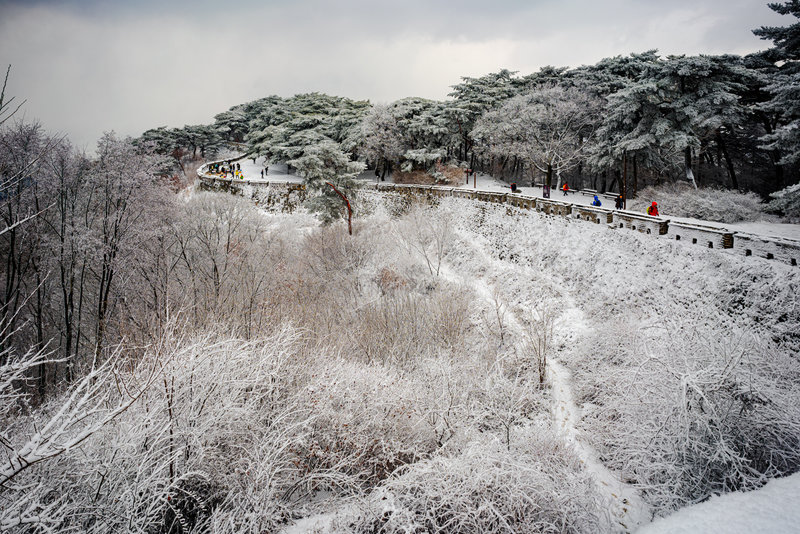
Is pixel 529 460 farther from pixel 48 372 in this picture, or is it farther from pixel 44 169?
pixel 44 169

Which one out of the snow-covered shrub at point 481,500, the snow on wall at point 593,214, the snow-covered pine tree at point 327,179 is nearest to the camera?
the snow-covered shrub at point 481,500

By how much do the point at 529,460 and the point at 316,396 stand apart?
4.63 metres

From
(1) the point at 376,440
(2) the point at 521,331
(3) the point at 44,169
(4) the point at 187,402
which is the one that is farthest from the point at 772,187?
(3) the point at 44,169

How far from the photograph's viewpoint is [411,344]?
12.2m

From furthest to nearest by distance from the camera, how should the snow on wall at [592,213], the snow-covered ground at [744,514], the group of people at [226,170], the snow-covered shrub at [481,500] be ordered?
the group of people at [226,170] < the snow on wall at [592,213] < the snow-covered shrub at [481,500] < the snow-covered ground at [744,514]

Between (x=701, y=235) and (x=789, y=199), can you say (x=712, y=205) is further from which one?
(x=701, y=235)

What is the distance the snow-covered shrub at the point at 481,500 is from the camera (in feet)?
18.7

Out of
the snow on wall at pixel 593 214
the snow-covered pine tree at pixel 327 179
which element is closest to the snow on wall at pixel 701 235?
the snow on wall at pixel 593 214

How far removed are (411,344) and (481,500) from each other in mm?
6423

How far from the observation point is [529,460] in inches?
285

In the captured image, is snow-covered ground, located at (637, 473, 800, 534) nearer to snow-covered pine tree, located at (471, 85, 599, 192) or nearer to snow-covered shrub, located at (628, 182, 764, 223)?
snow-covered shrub, located at (628, 182, 764, 223)

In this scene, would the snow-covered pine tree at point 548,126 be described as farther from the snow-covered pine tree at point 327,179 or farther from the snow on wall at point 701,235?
the snow on wall at point 701,235

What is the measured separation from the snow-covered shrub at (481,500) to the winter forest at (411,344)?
61 mm

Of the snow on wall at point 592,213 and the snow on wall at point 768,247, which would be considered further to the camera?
the snow on wall at point 592,213
